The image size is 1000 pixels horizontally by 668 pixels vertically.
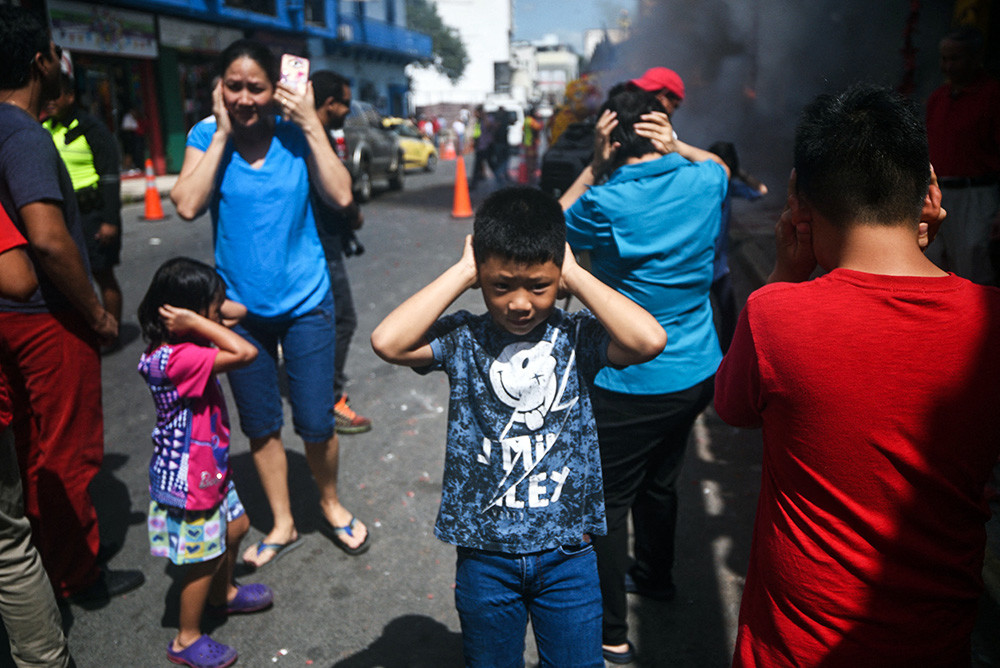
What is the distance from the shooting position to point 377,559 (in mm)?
3406

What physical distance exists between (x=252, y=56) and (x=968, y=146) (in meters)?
4.09

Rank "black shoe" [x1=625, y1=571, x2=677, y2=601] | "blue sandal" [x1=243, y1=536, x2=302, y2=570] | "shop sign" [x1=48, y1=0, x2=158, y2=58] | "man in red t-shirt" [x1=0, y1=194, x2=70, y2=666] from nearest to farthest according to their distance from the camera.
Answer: "man in red t-shirt" [x1=0, y1=194, x2=70, y2=666], "black shoe" [x1=625, y1=571, x2=677, y2=601], "blue sandal" [x1=243, y1=536, x2=302, y2=570], "shop sign" [x1=48, y1=0, x2=158, y2=58]

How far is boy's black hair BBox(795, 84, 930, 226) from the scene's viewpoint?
1.36 metres

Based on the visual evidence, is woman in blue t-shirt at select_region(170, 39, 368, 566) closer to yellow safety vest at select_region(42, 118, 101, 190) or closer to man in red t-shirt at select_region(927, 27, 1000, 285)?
yellow safety vest at select_region(42, 118, 101, 190)

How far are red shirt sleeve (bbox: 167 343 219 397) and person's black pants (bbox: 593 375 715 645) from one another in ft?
4.39

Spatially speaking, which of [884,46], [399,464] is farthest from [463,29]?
[399,464]

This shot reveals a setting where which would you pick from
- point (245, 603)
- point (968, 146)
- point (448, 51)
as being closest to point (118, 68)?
point (245, 603)

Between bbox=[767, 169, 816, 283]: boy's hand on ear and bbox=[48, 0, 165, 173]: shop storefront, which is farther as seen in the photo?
bbox=[48, 0, 165, 173]: shop storefront

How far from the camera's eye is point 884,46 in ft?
37.0

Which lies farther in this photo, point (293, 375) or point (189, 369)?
point (293, 375)

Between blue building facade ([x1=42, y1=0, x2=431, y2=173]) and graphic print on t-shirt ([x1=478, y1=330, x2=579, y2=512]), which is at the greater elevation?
blue building facade ([x1=42, y1=0, x2=431, y2=173])

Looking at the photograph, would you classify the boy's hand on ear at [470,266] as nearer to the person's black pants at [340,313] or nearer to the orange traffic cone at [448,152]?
the person's black pants at [340,313]

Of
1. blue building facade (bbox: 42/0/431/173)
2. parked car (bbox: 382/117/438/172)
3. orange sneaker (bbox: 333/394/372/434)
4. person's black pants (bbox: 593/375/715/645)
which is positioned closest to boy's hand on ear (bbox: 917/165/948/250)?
person's black pants (bbox: 593/375/715/645)

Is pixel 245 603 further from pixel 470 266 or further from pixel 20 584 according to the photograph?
pixel 470 266
